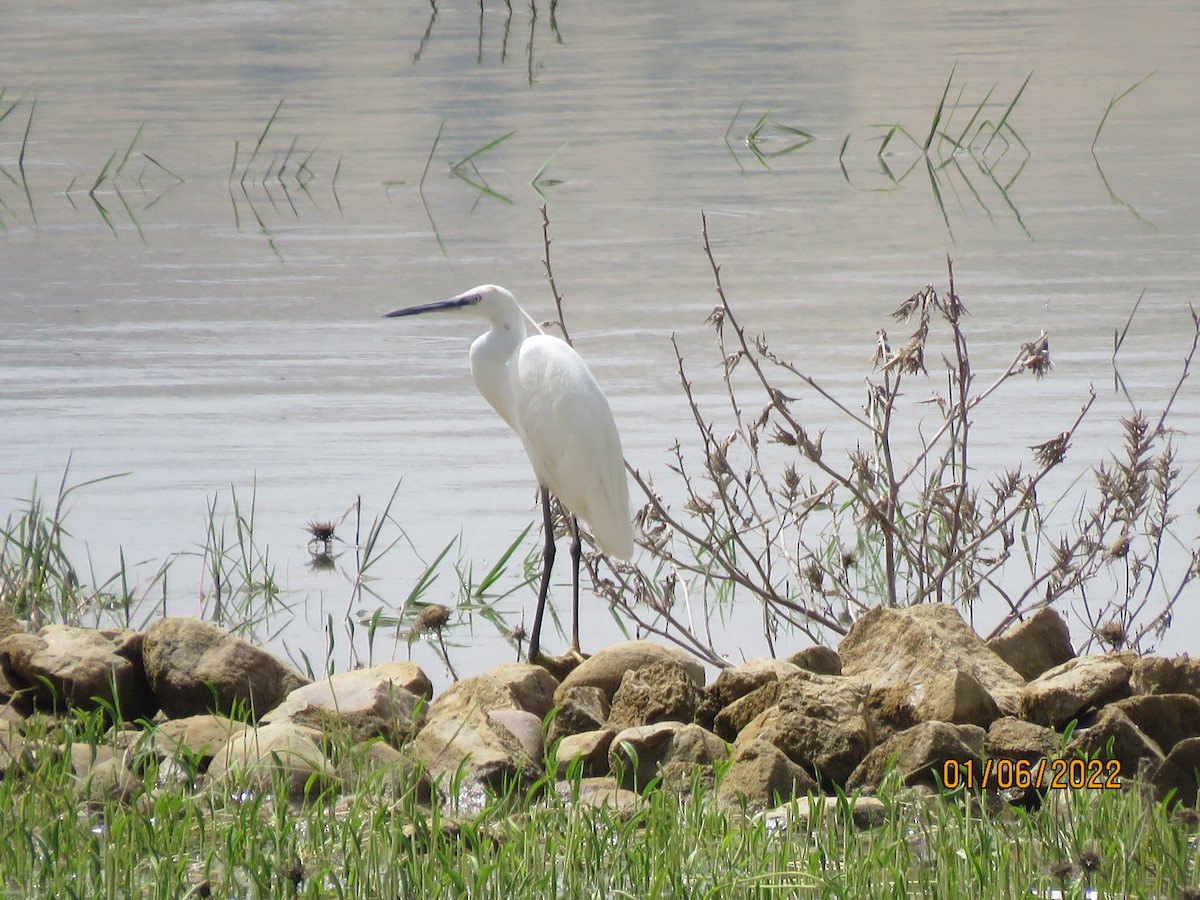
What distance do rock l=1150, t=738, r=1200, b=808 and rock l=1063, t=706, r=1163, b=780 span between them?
0.03m

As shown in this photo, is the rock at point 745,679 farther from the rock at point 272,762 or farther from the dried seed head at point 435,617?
the dried seed head at point 435,617

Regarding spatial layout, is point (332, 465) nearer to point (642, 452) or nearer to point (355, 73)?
point (642, 452)

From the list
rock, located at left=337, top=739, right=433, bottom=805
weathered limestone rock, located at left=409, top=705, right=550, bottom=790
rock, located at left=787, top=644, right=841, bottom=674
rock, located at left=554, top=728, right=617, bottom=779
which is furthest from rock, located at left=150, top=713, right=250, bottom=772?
rock, located at left=787, top=644, right=841, bottom=674

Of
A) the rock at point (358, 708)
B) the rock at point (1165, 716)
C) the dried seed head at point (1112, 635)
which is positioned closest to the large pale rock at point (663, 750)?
the rock at point (358, 708)

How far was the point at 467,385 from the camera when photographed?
6.97m

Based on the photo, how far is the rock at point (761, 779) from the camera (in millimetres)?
3422

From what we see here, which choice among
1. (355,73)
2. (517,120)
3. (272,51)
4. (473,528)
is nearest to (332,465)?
(473,528)

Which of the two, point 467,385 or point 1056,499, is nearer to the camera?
point 1056,499

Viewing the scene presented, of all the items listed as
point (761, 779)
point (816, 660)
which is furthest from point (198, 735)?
point (816, 660)

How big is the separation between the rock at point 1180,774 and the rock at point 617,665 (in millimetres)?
1188

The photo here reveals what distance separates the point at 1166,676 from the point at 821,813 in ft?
3.45

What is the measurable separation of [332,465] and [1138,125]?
28.3ft

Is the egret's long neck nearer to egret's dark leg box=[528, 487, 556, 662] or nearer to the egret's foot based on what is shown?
egret's dark leg box=[528, 487, 556, 662]

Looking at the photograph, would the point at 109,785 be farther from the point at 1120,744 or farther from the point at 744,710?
the point at 1120,744
